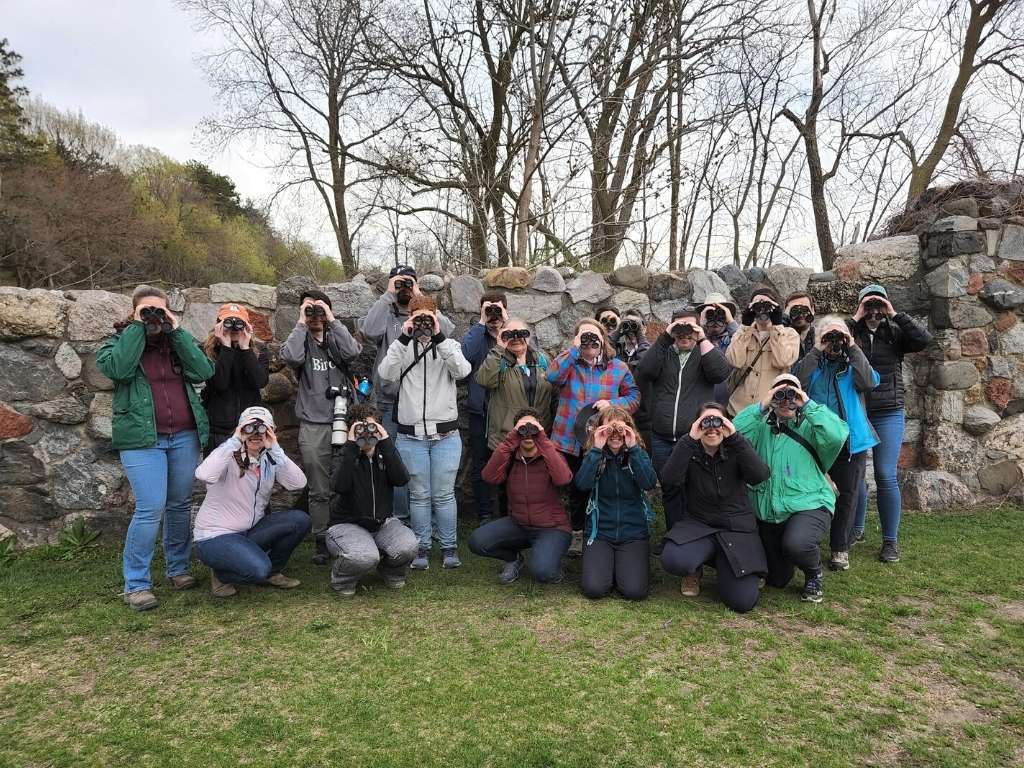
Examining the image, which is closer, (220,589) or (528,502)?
(220,589)

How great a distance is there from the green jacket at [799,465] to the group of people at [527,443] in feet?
0.04

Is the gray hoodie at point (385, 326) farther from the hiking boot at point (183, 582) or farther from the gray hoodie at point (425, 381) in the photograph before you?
the hiking boot at point (183, 582)

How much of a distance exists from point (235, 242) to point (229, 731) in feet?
74.3

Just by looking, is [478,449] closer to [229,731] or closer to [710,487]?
[710,487]

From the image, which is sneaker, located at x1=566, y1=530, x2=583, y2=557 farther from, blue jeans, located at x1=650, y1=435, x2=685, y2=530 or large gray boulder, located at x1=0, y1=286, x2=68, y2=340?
large gray boulder, located at x1=0, y1=286, x2=68, y2=340

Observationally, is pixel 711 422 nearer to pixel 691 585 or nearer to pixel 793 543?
pixel 793 543

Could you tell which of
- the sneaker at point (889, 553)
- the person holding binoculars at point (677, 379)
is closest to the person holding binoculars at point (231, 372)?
the person holding binoculars at point (677, 379)

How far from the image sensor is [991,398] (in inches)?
203

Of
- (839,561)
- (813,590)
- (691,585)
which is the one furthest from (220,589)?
(839,561)

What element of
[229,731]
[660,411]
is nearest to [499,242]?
[660,411]

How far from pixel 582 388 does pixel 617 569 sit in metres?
1.15

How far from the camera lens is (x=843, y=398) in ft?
12.4

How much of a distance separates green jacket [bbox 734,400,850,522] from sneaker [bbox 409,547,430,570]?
1.95 m

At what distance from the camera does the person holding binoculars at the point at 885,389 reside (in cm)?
395
